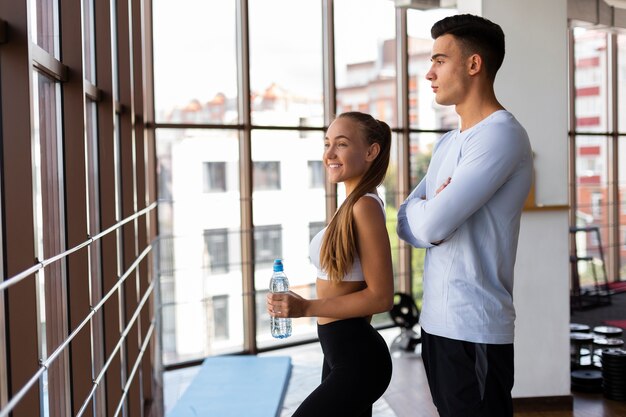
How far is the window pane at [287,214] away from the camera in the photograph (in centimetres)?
534

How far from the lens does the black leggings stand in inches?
65.8

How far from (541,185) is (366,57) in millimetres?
2695

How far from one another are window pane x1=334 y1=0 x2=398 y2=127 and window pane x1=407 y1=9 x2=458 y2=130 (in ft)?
0.54

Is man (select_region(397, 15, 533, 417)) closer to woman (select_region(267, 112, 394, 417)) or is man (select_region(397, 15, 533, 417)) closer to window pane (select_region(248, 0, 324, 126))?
woman (select_region(267, 112, 394, 417))

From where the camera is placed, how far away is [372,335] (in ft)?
5.77

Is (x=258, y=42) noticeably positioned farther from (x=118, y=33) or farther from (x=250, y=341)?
(x=250, y=341)

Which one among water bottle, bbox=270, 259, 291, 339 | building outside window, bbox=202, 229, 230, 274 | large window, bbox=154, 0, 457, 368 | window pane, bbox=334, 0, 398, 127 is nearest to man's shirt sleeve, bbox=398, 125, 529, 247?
water bottle, bbox=270, 259, 291, 339

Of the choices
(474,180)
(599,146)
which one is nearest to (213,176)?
(474,180)

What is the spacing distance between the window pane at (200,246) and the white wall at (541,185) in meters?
2.32

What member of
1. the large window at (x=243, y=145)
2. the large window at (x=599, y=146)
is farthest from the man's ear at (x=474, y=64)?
the large window at (x=599, y=146)

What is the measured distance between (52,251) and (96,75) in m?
1.01

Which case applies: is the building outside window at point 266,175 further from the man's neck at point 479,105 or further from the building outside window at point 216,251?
the man's neck at point 479,105

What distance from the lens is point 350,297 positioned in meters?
1.71

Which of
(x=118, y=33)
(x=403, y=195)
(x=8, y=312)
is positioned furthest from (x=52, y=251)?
(x=403, y=195)
